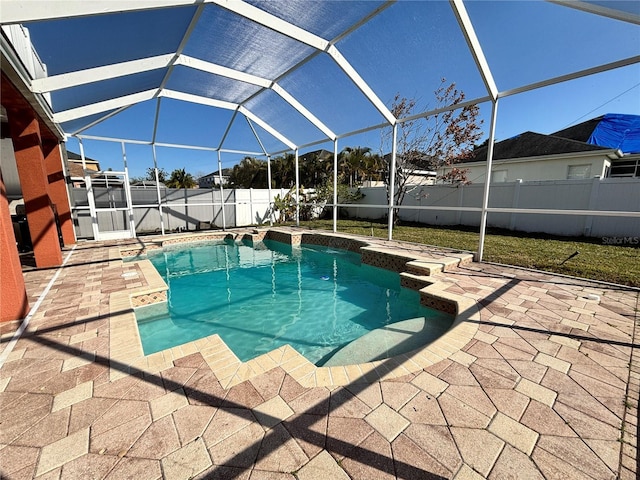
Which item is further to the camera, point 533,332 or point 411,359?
point 533,332

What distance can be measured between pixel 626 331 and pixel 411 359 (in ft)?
8.61

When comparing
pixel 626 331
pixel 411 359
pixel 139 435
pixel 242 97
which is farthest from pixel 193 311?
pixel 242 97

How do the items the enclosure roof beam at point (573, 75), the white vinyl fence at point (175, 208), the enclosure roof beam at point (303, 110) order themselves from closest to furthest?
the enclosure roof beam at point (573, 75) < the enclosure roof beam at point (303, 110) < the white vinyl fence at point (175, 208)

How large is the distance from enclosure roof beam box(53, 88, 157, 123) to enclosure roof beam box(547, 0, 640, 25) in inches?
351

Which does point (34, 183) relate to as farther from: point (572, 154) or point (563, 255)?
point (572, 154)

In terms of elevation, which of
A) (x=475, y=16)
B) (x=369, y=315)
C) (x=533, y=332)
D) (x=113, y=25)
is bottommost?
(x=369, y=315)

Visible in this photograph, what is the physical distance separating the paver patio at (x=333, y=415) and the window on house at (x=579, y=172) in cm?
1371

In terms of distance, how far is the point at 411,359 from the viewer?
259 centimetres

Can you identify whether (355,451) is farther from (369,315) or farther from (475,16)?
(475,16)

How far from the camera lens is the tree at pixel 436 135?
12164 mm

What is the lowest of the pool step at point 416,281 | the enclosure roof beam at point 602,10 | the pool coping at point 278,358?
the pool step at point 416,281

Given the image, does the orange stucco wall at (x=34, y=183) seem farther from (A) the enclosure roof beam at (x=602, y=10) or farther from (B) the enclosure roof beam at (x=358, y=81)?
(A) the enclosure roof beam at (x=602, y=10)

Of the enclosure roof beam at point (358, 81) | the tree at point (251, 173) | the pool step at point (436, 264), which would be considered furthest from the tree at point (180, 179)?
the pool step at point (436, 264)

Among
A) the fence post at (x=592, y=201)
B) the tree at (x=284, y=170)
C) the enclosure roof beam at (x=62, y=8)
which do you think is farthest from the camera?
the tree at (x=284, y=170)
